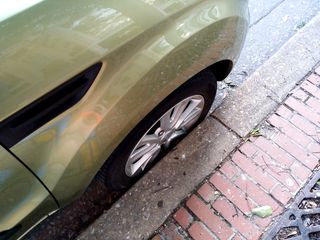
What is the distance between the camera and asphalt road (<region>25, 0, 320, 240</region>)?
6.69 feet

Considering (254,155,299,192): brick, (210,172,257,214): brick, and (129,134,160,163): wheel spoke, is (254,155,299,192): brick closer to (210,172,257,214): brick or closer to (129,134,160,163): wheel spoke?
(210,172,257,214): brick

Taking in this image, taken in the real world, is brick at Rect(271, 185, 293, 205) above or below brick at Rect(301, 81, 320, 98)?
below

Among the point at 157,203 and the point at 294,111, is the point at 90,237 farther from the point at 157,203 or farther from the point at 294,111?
the point at 294,111

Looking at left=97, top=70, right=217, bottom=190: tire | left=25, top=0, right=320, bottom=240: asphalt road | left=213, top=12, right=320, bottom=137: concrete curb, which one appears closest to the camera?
left=97, top=70, right=217, bottom=190: tire

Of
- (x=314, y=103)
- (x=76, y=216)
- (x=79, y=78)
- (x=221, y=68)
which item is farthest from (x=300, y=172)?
(x=79, y=78)

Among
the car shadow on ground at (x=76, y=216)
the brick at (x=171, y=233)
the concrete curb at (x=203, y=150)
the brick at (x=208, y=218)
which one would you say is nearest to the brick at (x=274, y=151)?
the concrete curb at (x=203, y=150)

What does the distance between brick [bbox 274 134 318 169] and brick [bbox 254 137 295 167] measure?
38 millimetres

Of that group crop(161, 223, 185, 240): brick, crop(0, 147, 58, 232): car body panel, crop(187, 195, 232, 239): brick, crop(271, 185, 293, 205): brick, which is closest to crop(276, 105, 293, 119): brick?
crop(271, 185, 293, 205): brick

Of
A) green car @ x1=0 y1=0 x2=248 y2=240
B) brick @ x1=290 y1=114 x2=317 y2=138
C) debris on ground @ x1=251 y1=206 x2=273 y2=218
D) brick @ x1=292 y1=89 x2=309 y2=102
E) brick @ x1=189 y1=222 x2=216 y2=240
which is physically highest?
green car @ x1=0 y1=0 x2=248 y2=240

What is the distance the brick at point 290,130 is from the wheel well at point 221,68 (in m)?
0.58

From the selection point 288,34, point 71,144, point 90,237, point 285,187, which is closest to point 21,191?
point 71,144

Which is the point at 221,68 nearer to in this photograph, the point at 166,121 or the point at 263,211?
the point at 166,121

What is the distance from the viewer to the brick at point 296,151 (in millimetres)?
2219

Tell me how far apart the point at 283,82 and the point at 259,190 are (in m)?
0.94
